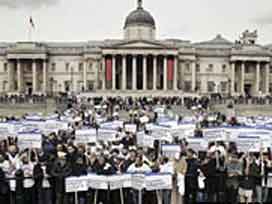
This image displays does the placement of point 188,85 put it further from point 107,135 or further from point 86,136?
point 86,136

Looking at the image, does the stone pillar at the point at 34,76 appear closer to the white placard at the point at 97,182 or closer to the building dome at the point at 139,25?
the building dome at the point at 139,25

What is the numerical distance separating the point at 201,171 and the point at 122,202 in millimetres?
1961

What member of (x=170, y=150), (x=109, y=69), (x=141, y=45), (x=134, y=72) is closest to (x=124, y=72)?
(x=134, y=72)

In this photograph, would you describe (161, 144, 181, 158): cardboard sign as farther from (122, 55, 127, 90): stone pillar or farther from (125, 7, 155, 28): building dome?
(125, 7, 155, 28): building dome

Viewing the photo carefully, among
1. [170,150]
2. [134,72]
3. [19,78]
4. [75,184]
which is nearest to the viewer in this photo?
[75,184]

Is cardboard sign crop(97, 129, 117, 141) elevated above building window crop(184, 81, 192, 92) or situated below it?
below

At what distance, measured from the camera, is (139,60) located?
318 feet

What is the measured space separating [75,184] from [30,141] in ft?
14.1

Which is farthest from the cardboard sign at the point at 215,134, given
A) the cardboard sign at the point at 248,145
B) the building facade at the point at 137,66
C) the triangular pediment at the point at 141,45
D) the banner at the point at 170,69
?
the banner at the point at 170,69

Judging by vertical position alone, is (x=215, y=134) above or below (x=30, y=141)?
above

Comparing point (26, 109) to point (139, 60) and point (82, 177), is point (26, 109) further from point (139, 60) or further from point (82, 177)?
point (82, 177)

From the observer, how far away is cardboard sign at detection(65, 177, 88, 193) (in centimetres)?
1320

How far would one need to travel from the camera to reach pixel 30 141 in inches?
677

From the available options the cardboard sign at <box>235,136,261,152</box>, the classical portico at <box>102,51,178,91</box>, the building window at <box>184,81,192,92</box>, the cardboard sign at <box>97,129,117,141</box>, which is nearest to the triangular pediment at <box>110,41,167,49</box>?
the classical portico at <box>102,51,178,91</box>
